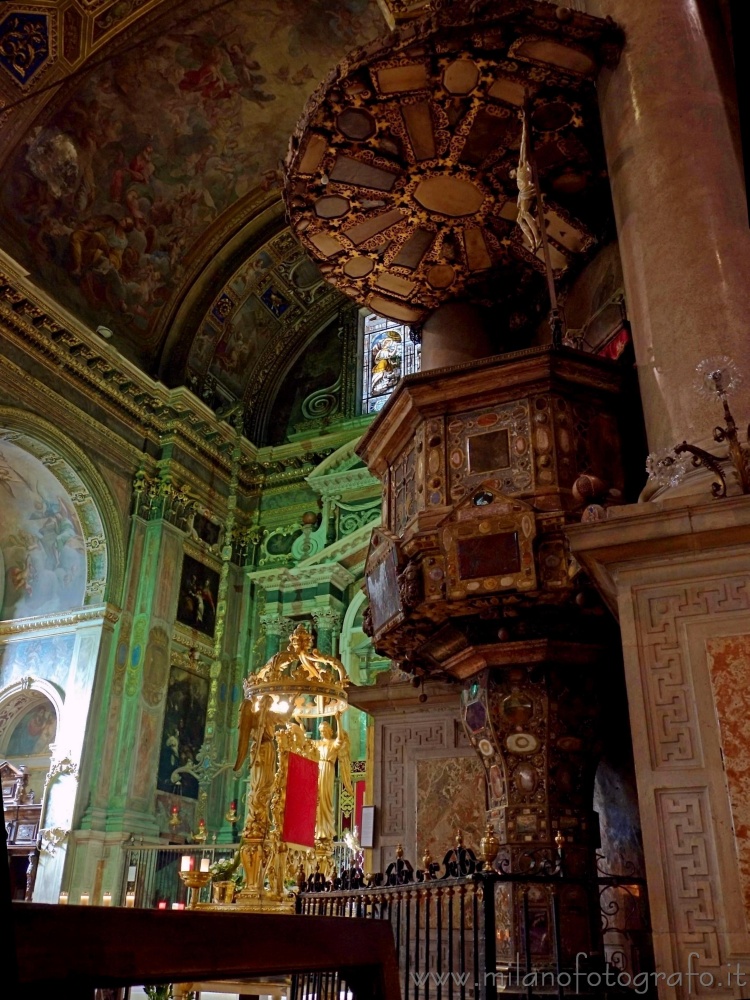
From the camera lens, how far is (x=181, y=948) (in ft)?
3.87

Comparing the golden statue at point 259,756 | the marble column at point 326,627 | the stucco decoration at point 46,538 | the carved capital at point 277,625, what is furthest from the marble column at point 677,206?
the carved capital at point 277,625

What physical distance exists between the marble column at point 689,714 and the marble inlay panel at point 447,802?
3.23 m

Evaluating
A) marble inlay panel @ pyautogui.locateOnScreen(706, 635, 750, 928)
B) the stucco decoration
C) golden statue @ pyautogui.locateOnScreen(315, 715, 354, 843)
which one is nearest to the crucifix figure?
marble inlay panel @ pyautogui.locateOnScreen(706, 635, 750, 928)

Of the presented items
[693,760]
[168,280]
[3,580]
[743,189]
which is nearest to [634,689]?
[693,760]

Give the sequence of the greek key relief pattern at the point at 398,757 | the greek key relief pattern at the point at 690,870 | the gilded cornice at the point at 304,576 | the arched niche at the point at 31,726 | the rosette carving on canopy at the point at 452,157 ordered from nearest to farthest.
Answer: the greek key relief pattern at the point at 690,870 < the rosette carving on canopy at the point at 452,157 < the greek key relief pattern at the point at 398,757 < the arched niche at the point at 31,726 < the gilded cornice at the point at 304,576

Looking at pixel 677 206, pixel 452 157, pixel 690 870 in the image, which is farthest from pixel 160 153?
pixel 690 870

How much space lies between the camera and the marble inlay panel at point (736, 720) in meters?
3.23

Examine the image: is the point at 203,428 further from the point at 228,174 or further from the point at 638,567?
the point at 638,567

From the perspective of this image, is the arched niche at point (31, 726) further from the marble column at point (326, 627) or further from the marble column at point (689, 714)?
the marble column at point (689, 714)

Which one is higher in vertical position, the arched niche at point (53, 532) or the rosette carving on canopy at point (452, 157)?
the arched niche at point (53, 532)

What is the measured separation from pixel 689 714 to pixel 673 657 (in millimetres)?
255
